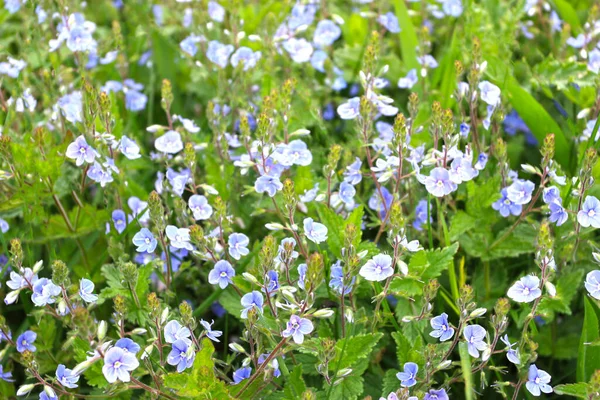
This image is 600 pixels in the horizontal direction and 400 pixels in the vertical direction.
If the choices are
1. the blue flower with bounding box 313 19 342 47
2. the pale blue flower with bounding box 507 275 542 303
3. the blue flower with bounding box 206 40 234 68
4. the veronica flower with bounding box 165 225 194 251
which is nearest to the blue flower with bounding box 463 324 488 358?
the pale blue flower with bounding box 507 275 542 303

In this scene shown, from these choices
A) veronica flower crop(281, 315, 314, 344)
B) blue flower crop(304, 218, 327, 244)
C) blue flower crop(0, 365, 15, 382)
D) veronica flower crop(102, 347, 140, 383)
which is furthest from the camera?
blue flower crop(0, 365, 15, 382)

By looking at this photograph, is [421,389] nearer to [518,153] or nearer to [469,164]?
[469,164]

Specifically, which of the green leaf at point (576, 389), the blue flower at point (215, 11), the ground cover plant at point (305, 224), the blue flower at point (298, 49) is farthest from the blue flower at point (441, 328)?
the blue flower at point (215, 11)

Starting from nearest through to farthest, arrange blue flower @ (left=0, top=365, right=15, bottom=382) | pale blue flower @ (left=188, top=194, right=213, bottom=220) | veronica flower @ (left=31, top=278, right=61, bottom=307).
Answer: veronica flower @ (left=31, top=278, right=61, bottom=307)
blue flower @ (left=0, top=365, right=15, bottom=382)
pale blue flower @ (left=188, top=194, right=213, bottom=220)

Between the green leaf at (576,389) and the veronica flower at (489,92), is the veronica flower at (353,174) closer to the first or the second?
the veronica flower at (489,92)

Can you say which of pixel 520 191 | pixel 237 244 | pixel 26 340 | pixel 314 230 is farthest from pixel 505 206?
pixel 26 340

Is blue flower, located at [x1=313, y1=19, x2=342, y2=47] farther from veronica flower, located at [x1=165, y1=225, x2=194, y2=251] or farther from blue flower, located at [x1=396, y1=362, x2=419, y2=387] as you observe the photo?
blue flower, located at [x1=396, y1=362, x2=419, y2=387]
